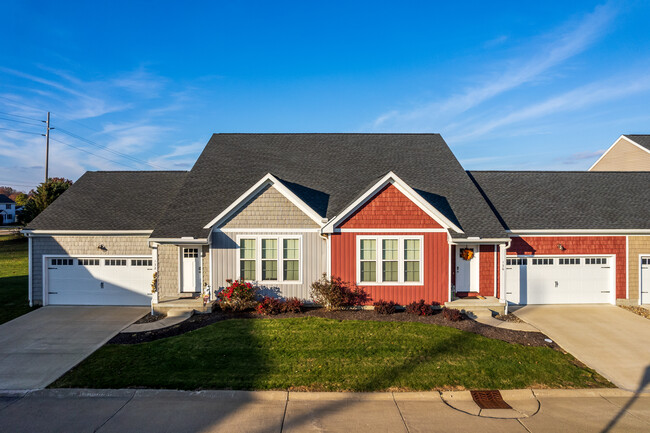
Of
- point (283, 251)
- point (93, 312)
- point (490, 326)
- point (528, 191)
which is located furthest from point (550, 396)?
point (93, 312)

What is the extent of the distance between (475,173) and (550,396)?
13.0 m

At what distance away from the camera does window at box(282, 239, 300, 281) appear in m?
13.8

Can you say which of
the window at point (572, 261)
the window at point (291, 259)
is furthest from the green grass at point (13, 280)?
the window at point (572, 261)

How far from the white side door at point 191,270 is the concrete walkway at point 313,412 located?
6.92 meters

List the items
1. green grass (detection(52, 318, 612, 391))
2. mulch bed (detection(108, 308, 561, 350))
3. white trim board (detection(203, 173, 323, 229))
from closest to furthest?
green grass (detection(52, 318, 612, 391))
mulch bed (detection(108, 308, 561, 350))
white trim board (detection(203, 173, 323, 229))

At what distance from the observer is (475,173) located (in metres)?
18.8

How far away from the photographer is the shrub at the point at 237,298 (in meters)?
13.1

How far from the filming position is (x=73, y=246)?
15.1 meters

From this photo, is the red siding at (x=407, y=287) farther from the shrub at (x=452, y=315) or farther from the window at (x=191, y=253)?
the window at (x=191, y=253)

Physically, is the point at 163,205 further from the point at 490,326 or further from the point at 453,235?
the point at 490,326

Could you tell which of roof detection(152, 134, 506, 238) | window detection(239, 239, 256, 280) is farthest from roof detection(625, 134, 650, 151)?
window detection(239, 239, 256, 280)

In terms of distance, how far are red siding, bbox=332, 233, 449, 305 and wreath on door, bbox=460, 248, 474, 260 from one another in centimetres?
137

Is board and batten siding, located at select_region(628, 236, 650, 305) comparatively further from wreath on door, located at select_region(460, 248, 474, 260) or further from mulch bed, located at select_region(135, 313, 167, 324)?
mulch bed, located at select_region(135, 313, 167, 324)

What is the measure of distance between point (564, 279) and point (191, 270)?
15.3 meters
